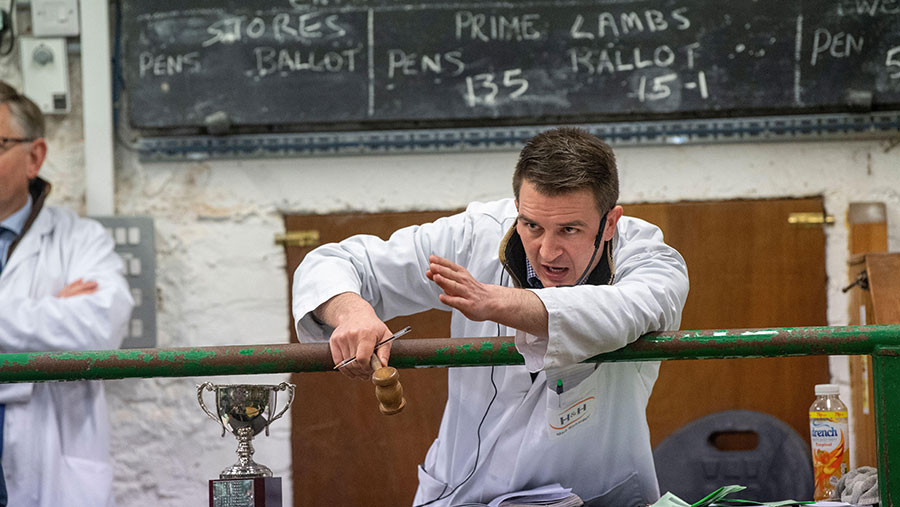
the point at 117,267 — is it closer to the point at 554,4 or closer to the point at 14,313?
the point at 14,313

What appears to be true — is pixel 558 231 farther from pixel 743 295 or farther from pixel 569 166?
pixel 743 295

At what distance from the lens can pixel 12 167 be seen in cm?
299

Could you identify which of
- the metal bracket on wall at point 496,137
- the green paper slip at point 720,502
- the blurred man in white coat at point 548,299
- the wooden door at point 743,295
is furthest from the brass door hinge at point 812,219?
the green paper slip at point 720,502

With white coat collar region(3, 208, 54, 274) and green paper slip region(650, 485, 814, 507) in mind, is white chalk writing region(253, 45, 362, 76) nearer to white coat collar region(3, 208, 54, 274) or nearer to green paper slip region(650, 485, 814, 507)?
white coat collar region(3, 208, 54, 274)

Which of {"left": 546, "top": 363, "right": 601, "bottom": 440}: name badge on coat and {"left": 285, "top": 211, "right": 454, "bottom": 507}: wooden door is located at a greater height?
{"left": 546, "top": 363, "right": 601, "bottom": 440}: name badge on coat

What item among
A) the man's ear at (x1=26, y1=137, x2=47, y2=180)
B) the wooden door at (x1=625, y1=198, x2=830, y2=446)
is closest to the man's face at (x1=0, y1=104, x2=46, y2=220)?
the man's ear at (x1=26, y1=137, x2=47, y2=180)

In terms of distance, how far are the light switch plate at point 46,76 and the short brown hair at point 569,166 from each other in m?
2.00

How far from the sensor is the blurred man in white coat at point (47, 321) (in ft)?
8.79

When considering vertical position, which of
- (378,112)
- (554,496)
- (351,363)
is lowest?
(554,496)

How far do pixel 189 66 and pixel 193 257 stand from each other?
→ 641 millimetres

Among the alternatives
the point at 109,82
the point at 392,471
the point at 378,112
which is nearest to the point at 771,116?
the point at 378,112

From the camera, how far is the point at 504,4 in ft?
11.2

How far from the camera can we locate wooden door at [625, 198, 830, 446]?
11.1 feet

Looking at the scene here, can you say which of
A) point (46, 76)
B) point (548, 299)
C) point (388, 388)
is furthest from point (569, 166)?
point (46, 76)
